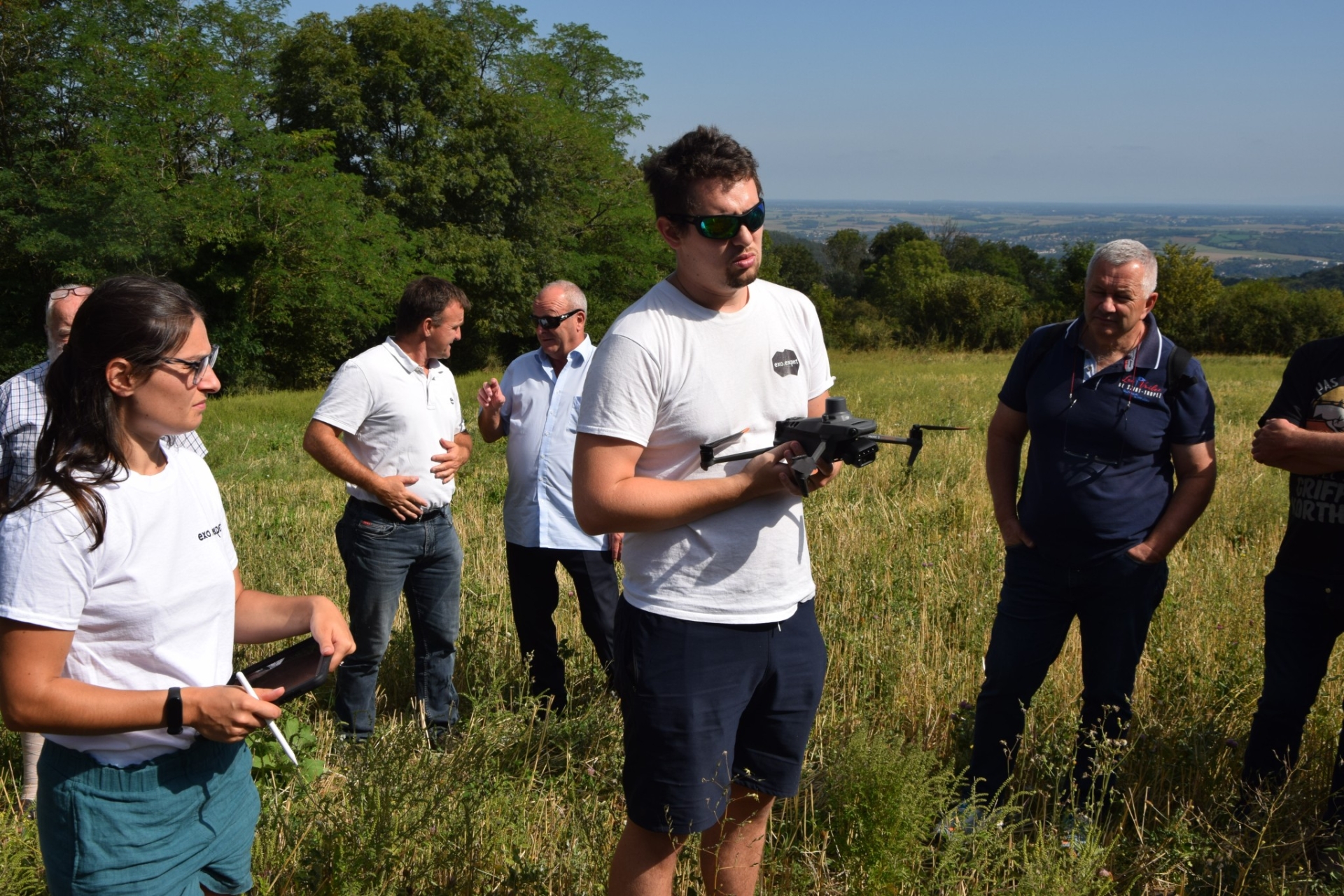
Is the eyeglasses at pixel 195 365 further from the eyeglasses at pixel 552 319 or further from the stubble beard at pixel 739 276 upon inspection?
the eyeglasses at pixel 552 319

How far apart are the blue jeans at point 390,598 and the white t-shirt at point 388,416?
140 mm

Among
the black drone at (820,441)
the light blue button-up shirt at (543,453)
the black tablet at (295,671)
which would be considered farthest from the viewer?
the light blue button-up shirt at (543,453)

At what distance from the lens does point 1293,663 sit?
133 inches

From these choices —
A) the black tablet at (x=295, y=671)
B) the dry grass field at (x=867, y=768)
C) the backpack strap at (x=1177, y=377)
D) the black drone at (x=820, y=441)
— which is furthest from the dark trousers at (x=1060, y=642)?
the black tablet at (x=295, y=671)

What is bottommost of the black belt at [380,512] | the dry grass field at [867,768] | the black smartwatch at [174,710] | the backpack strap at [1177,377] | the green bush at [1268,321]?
the green bush at [1268,321]

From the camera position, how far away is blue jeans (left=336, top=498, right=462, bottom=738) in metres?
4.25

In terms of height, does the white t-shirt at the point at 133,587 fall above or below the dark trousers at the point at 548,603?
above

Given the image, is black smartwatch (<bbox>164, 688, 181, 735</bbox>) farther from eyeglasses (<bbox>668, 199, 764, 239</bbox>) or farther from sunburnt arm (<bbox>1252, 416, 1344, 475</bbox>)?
sunburnt arm (<bbox>1252, 416, 1344, 475</bbox>)

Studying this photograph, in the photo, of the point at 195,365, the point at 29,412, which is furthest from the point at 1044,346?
the point at 29,412

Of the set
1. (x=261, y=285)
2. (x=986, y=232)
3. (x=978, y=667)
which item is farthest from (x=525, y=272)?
(x=986, y=232)

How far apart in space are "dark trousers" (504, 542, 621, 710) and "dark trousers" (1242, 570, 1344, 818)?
2.63m

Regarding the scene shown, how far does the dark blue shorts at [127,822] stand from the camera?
191 cm

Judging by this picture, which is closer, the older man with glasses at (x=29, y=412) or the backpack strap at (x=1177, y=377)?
the older man with glasses at (x=29, y=412)

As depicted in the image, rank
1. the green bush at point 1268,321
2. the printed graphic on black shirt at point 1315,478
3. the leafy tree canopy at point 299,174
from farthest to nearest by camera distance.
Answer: the green bush at point 1268,321 → the leafy tree canopy at point 299,174 → the printed graphic on black shirt at point 1315,478
